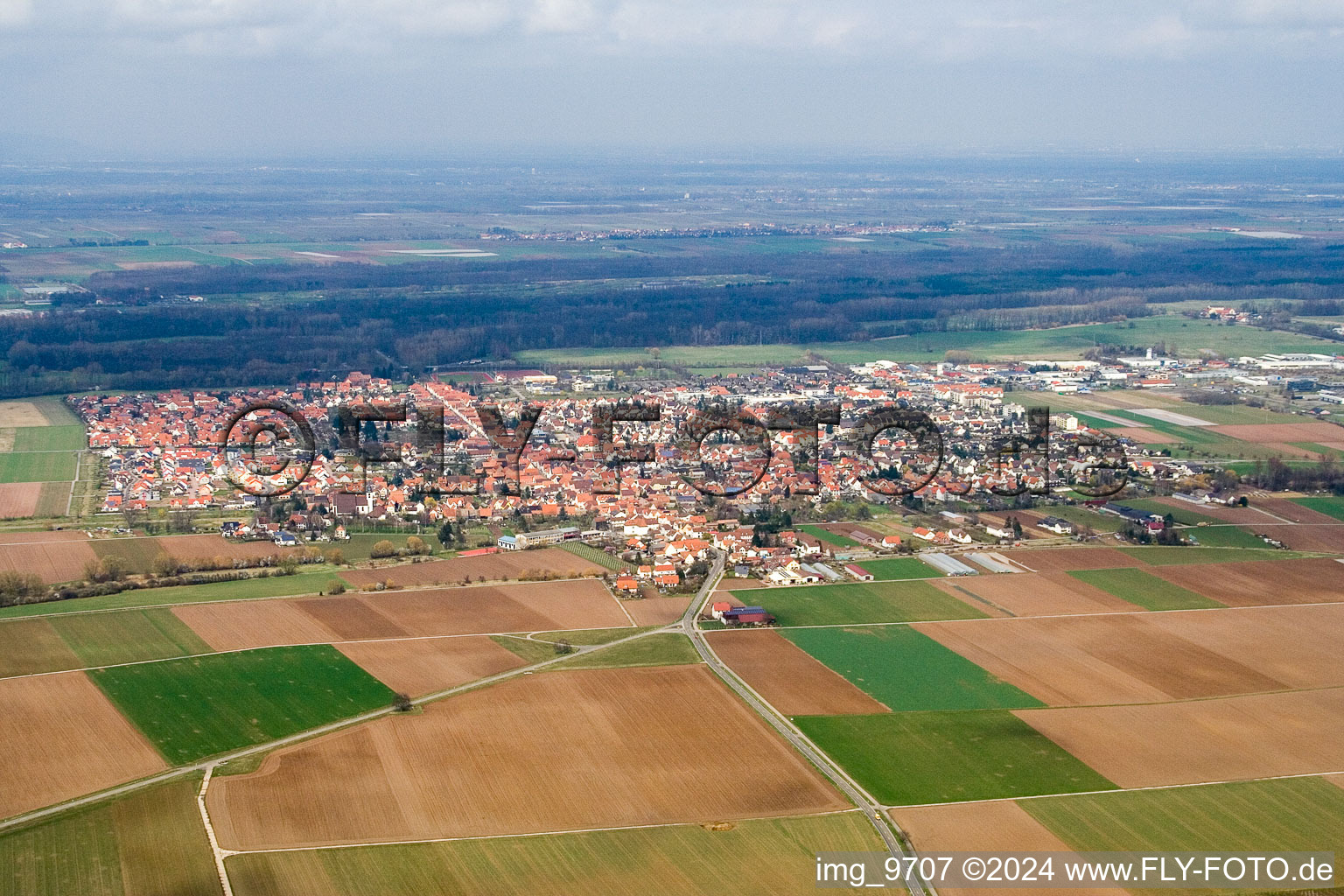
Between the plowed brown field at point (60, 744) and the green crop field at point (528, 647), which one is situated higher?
the plowed brown field at point (60, 744)

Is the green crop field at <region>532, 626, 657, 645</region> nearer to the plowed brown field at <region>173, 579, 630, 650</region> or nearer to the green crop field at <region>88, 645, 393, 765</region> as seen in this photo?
the plowed brown field at <region>173, 579, 630, 650</region>

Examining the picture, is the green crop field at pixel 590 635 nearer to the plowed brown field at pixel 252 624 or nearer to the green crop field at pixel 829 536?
the plowed brown field at pixel 252 624

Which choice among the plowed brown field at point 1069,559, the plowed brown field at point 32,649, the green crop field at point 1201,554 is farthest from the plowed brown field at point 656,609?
the green crop field at point 1201,554

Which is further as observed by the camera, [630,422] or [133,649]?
[630,422]

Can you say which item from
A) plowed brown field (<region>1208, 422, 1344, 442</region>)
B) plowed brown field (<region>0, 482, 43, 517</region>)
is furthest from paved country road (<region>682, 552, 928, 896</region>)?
plowed brown field (<region>1208, 422, 1344, 442</region>)

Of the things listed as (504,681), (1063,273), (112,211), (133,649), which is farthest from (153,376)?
(112,211)

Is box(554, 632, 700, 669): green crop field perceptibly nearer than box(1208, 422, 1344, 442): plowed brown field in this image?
Yes

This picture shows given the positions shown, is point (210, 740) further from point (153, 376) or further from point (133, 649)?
point (153, 376)
